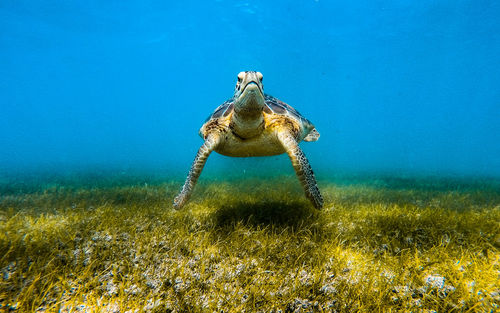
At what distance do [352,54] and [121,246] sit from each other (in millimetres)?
51094

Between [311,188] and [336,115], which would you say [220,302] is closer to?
[311,188]

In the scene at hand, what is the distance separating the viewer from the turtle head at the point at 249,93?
3230 mm

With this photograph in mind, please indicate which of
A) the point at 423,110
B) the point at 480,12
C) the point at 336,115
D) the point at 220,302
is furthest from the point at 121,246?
the point at 336,115

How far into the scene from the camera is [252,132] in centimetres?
390

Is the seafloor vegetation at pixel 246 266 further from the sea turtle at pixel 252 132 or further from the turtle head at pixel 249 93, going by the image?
the turtle head at pixel 249 93

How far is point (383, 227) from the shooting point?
3141 mm

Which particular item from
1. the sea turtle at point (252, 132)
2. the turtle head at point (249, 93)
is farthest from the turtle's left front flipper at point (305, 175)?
the turtle head at point (249, 93)

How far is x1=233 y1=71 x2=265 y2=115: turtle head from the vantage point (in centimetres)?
→ 323

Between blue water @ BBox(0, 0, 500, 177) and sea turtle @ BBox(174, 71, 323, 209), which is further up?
blue water @ BBox(0, 0, 500, 177)

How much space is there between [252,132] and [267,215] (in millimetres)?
1520

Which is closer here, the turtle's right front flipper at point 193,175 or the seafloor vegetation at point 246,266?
the seafloor vegetation at point 246,266

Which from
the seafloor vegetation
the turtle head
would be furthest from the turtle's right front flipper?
the turtle head

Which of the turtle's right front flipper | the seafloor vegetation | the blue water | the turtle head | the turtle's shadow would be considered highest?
the blue water

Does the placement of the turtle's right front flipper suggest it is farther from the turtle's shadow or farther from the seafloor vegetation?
the turtle's shadow
